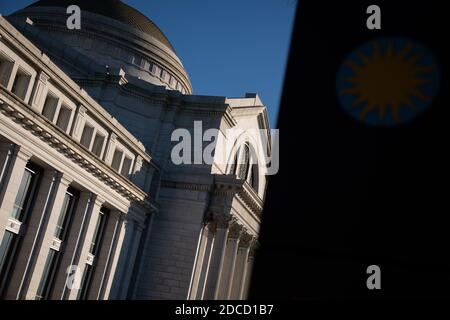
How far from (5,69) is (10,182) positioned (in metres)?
4.70

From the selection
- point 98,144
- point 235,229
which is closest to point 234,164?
point 235,229

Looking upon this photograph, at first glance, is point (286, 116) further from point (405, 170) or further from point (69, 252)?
point (69, 252)

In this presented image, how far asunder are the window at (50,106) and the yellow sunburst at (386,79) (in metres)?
22.6

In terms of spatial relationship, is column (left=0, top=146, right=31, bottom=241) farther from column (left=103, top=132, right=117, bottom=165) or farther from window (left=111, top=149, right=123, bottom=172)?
window (left=111, top=149, right=123, bottom=172)

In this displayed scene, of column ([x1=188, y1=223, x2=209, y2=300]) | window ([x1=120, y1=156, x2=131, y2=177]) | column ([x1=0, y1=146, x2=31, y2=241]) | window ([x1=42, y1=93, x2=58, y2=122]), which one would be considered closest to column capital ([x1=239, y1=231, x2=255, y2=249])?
column ([x1=188, y1=223, x2=209, y2=300])

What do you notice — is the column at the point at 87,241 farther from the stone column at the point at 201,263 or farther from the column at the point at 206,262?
the column at the point at 206,262

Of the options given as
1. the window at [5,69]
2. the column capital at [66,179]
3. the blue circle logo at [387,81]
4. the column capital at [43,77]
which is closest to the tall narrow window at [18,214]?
the column capital at [66,179]

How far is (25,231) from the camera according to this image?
22766 millimetres

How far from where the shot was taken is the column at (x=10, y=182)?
20.4m

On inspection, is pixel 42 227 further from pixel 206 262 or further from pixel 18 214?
pixel 206 262

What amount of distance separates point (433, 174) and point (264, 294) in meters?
0.95

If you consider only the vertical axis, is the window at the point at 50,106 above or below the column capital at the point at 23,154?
above
